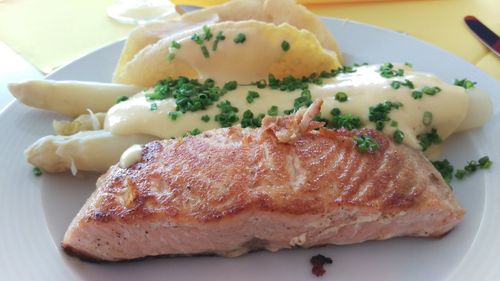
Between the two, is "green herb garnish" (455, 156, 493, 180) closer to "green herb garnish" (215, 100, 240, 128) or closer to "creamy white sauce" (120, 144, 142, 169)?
"green herb garnish" (215, 100, 240, 128)

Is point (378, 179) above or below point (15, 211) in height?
above

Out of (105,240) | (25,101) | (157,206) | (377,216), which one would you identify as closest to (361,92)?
(377,216)

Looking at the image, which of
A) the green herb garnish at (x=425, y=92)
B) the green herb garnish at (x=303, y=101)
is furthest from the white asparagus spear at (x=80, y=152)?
the green herb garnish at (x=425, y=92)

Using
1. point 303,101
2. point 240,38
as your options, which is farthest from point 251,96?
point 240,38

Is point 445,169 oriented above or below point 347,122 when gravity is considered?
below

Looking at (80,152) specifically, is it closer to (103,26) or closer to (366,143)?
(366,143)

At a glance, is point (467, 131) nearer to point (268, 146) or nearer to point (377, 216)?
point (377, 216)
